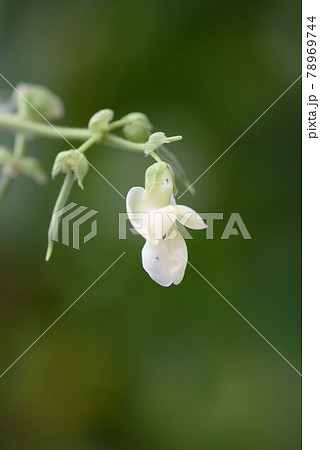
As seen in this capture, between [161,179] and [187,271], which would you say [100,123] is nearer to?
[161,179]

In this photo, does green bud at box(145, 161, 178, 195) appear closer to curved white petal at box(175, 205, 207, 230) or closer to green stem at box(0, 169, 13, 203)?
curved white petal at box(175, 205, 207, 230)

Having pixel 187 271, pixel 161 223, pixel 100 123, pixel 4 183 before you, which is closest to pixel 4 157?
pixel 4 183

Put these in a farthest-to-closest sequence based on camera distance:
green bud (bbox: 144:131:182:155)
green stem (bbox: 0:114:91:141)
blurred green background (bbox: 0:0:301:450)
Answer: blurred green background (bbox: 0:0:301:450) → green stem (bbox: 0:114:91:141) → green bud (bbox: 144:131:182:155)

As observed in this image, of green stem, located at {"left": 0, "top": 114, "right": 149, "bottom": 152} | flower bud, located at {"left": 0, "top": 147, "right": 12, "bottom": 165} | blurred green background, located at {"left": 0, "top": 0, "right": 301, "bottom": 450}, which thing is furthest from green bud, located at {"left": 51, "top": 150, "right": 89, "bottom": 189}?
blurred green background, located at {"left": 0, "top": 0, "right": 301, "bottom": 450}

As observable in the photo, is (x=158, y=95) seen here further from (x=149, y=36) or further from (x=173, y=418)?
(x=173, y=418)

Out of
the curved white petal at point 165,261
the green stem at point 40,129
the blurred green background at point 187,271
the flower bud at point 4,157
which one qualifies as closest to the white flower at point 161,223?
the curved white petal at point 165,261
